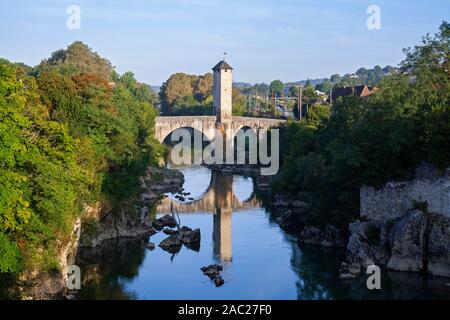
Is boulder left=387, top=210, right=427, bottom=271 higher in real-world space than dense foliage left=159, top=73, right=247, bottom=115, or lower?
lower

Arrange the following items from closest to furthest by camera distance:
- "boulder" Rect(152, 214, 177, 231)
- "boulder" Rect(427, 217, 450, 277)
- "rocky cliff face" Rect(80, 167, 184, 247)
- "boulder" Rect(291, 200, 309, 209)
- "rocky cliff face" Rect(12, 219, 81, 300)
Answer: "rocky cliff face" Rect(12, 219, 81, 300) → "boulder" Rect(427, 217, 450, 277) → "rocky cliff face" Rect(80, 167, 184, 247) → "boulder" Rect(152, 214, 177, 231) → "boulder" Rect(291, 200, 309, 209)

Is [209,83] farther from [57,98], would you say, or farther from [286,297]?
[286,297]

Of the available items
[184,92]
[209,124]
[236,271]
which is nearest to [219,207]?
[236,271]

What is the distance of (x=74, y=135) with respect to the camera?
3003 cm

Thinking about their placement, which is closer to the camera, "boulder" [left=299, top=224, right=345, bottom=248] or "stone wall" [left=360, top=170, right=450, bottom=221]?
"stone wall" [left=360, top=170, right=450, bottom=221]

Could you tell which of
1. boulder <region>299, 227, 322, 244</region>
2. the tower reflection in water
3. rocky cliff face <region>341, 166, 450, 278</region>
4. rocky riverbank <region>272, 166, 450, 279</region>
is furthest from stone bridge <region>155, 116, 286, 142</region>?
rocky cliff face <region>341, 166, 450, 278</region>

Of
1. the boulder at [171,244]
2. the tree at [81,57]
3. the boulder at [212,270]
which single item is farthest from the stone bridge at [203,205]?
the tree at [81,57]

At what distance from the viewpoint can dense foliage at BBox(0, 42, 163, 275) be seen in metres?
20.1

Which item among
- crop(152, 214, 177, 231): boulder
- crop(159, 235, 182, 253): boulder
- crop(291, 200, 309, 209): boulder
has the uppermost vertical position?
crop(291, 200, 309, 209): boulder

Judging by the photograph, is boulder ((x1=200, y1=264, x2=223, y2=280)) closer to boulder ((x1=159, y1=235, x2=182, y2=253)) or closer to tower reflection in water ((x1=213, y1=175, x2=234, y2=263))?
tower reflection in water ((x1=213, y1=175, x2=234, y2=263))

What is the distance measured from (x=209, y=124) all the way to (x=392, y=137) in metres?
42.4

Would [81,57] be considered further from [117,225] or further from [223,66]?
[117,225]

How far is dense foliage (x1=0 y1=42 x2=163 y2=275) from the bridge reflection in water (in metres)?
5.00
